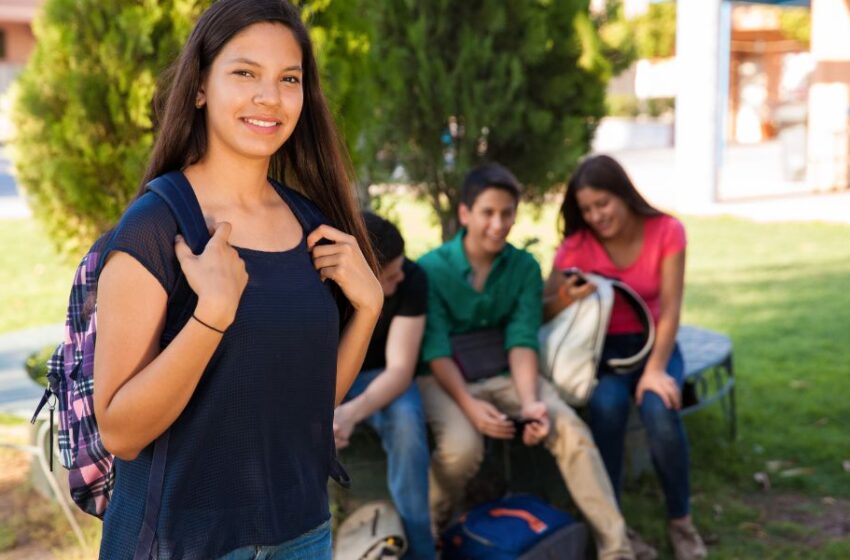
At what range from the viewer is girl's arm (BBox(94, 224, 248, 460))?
5.45 feet

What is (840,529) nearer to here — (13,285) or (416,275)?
(416,275)

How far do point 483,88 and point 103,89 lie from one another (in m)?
2.20

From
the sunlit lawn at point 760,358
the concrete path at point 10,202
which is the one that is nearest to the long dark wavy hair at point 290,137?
the sunlit lawn at point 760,358

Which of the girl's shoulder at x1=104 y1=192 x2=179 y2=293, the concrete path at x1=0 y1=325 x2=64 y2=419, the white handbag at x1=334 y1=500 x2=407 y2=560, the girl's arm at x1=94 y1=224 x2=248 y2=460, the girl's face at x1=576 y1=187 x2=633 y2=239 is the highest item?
the girl's shoulder at x1=104 y1=192 x2=179 y2=293

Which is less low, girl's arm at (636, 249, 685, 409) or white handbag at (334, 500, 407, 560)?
girl's arm at (636, 249, 685, 409)

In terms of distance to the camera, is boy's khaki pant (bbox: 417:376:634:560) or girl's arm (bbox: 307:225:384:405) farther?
boy's khaki pant (bbox: 417:376:634:560)

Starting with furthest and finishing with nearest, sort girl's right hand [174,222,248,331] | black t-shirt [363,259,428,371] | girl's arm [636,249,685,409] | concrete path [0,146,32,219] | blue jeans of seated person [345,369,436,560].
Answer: concrete path [0,146,32,219]
girl's arm [636,249,685,409]
black t-shirt [363,259,428,371]
blue jeans of seated person [345,369,436,560]
girl's right hand [174,222,248,331]

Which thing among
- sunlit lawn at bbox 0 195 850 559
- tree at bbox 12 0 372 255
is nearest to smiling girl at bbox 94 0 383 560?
tree at bbox 12 0 372 255

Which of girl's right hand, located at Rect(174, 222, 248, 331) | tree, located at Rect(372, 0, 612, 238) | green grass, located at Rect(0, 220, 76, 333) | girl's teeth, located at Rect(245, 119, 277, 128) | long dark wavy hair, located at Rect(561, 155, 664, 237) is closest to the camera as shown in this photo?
girl's right hand, located at Rect(174, 222, 248, 331)

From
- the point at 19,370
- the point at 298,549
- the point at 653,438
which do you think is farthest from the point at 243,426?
the point at 19,370

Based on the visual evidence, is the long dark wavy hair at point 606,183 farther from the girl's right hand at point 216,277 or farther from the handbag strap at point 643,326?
the girl's right hand at point 216,277

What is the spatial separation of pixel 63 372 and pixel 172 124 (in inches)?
19.5

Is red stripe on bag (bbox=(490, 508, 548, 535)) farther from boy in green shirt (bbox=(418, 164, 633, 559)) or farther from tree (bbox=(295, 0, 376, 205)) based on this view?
tree (bbox=(295, 0, 376, 205))

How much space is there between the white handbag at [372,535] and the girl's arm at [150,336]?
1.97 m
